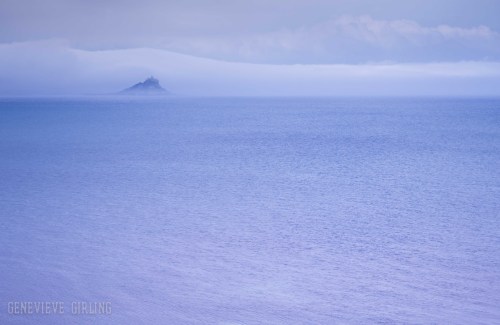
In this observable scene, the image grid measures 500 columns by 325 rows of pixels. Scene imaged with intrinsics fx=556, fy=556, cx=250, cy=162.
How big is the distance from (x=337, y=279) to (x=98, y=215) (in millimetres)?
11036

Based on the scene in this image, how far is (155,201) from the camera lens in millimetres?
25203

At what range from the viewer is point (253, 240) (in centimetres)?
1908

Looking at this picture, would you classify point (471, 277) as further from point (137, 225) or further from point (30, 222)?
point (30, 222)

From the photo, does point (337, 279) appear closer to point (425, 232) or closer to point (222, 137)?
point (425, 232)

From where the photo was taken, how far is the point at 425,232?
20.2 meters

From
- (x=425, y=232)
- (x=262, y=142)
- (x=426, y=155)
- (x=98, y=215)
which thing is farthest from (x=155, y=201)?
(x=262, y=142)

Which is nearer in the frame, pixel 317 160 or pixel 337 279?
pixel 337 279

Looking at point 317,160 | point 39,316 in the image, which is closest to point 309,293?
point 39,316

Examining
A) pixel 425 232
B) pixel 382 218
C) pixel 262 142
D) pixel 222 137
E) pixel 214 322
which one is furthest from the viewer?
pixel 222 137

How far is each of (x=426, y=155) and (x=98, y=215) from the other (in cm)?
2991

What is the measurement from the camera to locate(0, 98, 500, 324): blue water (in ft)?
44.9

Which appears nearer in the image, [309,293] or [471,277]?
[309,293]

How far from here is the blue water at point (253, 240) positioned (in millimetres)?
13680

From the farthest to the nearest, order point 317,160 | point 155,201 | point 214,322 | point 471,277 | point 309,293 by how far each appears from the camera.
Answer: point 317,160
point 155,201
point 471,277
point 309,293
point 214,322
